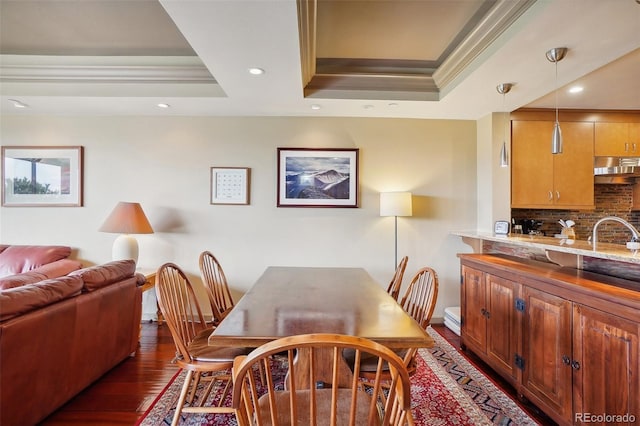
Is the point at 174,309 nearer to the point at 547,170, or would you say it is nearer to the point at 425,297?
the point at 425,297

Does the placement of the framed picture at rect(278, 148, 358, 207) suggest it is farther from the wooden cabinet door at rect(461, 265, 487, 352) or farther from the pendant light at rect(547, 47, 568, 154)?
the pendant light at rect(547, 47, 568, 154)

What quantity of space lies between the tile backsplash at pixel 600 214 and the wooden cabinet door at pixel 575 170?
376mm

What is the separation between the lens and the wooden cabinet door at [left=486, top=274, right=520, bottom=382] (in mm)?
2189

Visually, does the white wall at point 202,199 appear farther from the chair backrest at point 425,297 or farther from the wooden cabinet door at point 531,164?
the chair backrest at point 425,297

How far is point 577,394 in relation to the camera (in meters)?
1.69

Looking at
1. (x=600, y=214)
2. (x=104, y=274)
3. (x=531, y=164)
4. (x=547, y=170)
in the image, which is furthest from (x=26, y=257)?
(x=600, y=214)

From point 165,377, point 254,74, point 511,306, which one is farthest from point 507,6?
point 165,377

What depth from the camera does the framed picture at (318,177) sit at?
362cm

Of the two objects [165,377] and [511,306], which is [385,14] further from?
[165,377]

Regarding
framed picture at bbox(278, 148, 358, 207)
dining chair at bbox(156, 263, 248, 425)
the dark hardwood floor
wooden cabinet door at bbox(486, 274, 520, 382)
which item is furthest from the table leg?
framed picture at bbox(278, 148, 358, 207)

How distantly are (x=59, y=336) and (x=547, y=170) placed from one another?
453 cm

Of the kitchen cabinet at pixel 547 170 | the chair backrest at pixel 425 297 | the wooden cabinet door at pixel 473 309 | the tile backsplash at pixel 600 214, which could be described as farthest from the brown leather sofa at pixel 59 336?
the tile backsplash at pixel 600 214

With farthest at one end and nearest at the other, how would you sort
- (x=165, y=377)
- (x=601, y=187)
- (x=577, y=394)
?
(x=601, y=187)
(x=165, y=377)
(x=577, y=394)

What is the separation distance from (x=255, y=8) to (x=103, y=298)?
219 centimetres
